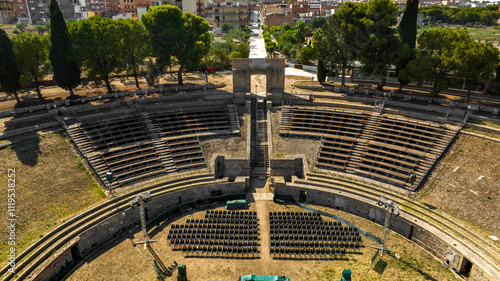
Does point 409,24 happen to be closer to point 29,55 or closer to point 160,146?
point 160,146

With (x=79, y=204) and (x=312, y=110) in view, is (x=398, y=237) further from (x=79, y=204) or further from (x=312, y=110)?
Result: (x=79, y=204)

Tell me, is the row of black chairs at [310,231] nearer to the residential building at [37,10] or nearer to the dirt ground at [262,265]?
the dirt ground at [262,265]

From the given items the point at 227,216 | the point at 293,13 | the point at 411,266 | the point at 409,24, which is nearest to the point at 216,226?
the point at 227,216

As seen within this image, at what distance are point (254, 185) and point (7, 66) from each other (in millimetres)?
34533

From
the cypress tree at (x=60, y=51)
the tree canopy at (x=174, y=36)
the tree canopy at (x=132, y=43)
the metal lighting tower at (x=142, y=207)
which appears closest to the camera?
the metal lighting tower at (x=142, y=207)

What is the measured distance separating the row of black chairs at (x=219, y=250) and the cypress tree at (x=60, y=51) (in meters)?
→ 31.1

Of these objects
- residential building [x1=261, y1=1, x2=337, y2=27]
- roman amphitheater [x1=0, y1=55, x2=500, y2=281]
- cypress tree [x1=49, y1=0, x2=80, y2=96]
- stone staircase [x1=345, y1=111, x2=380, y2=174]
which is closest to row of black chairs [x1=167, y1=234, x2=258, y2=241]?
roman amphitheater [x1=0, y1=55, x2=500, y2=281]

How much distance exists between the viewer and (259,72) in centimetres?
4875

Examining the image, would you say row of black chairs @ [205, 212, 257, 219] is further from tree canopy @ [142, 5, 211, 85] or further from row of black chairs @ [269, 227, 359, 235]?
tree canopy @ [142, 5, 211, 85]

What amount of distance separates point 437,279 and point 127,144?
35083mm

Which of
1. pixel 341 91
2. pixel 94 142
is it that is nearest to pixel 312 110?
pixel 341 91

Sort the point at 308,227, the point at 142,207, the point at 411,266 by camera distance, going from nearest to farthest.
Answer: the point at 411,266 → the point at 142,207 → the point at 308,227

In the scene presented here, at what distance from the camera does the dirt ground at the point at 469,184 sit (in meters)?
29.1

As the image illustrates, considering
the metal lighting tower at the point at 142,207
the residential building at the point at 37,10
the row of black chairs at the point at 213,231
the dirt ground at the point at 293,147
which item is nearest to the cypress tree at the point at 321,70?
the dirt ground at the point at 293,147
